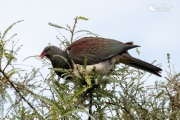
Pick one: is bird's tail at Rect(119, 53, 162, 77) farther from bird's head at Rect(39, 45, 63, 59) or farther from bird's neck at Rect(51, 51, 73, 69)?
bird's head at Rect(39, 45, 63, 59)

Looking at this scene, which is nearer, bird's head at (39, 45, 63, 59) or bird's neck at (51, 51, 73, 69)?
bird's neck at (51, 51, 73, 69)

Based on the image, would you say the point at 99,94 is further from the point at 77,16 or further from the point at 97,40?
the point at 97,40

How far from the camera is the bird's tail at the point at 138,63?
4727mm

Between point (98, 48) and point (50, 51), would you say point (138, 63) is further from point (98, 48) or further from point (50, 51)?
point (50, 51)

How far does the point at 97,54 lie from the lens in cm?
491

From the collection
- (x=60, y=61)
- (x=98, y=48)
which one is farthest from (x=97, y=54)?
(x=60, y=61)

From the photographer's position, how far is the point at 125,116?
3.87 metres

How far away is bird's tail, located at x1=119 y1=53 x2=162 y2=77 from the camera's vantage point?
4.73 metres

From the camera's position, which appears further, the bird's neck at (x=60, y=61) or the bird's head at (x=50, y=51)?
the bird's head at (x=50, y=51)

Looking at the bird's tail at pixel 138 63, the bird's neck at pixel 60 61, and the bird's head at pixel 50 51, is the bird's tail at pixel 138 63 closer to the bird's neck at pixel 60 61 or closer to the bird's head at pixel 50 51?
the bird's neck at pixel 60 61

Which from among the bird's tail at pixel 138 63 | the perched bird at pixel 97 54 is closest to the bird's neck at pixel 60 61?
the perched bird at pixel 97 54

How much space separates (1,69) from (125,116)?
124cm

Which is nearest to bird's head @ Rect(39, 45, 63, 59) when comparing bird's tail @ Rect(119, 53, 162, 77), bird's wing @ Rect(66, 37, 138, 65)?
bird's wing @ Rect(66, 37, 138, 65)

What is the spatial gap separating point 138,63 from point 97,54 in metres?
0.49
